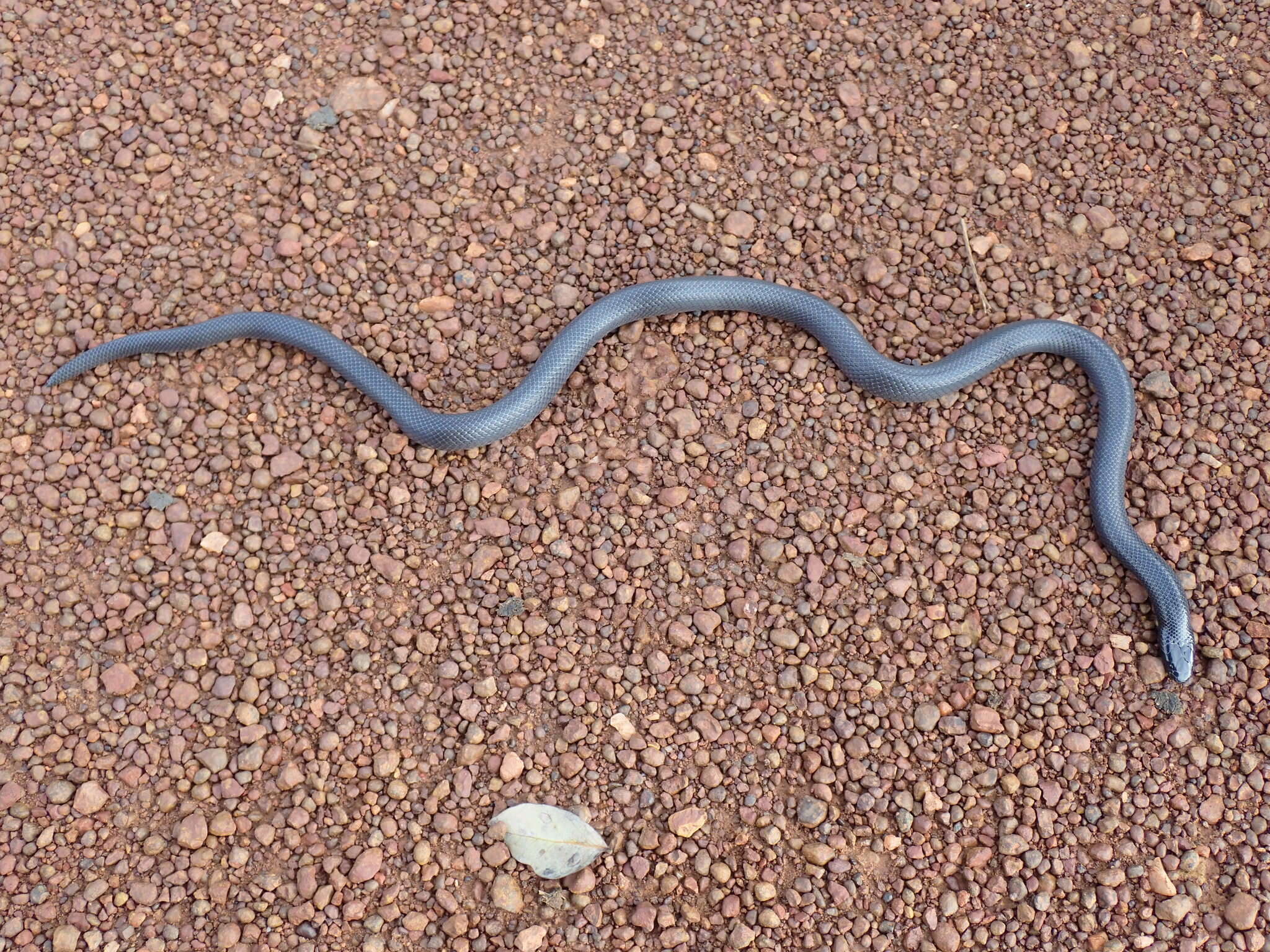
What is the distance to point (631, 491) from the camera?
19.3 feet

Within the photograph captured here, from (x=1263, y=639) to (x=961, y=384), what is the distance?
7.08 feet

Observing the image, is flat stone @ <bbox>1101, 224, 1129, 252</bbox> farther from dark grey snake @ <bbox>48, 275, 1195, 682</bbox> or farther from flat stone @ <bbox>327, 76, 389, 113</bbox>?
flat stone @ <bbox>327, 76, 389, 113</bbox>

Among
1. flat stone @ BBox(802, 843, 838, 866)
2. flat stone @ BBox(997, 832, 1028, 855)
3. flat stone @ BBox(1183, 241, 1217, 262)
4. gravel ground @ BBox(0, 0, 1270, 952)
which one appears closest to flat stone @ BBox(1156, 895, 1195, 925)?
gravel ground @ BBox(0, 0, 1270, 952)

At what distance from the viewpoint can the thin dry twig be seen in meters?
6.37

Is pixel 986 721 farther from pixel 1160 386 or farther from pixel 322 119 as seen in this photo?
pixel 322 119

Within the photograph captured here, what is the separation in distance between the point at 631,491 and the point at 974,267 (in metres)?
2.64

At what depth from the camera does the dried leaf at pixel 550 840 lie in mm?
5184

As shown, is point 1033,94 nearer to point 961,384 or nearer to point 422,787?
point 961,384

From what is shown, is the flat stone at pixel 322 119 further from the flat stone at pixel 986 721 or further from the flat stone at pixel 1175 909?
the flat stone at pixel 1175 909

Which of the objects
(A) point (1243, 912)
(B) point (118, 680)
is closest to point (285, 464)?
(B) point (118, 680)

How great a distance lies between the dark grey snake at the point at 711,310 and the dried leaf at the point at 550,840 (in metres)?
2.09

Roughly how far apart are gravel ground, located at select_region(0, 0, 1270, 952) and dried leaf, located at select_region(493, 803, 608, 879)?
9cm

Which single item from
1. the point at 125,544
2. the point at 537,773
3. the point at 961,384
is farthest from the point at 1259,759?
the point at 125,544

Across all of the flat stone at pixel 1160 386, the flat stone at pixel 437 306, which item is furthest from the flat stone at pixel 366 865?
the flat stone at pixel 1160 386
